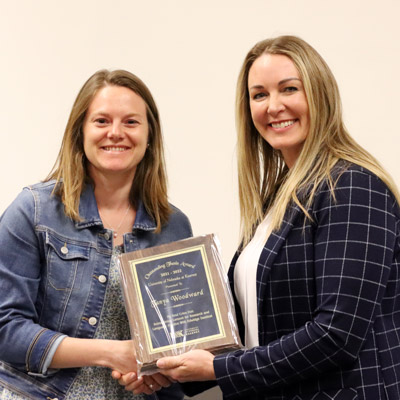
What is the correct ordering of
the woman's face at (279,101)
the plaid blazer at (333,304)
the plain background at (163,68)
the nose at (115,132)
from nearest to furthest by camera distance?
1. the plaid blazer at (333,304)
2. the woman's face at (279,101)
3. the nose at (115,132)
4. the plain background at (163,68)

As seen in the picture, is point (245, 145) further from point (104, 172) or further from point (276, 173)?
point (104, 172)

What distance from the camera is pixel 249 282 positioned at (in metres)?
1.71

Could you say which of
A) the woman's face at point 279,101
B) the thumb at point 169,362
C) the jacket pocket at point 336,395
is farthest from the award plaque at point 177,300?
the woman's face at point 279,101

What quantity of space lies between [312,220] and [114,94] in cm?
71

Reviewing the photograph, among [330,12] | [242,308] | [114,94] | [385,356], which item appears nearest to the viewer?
[385,356]

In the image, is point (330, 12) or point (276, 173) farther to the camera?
point (330, 12)

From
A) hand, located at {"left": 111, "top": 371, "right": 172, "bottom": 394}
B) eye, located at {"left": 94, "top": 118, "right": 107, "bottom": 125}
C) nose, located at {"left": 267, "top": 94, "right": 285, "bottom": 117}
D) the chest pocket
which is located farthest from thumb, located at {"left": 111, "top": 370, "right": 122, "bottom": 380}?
nose, located at {"left": 267, "top": 94, "right": 285, "bottom": 117}

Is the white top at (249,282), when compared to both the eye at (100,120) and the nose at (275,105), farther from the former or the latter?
the eye at (100,120)

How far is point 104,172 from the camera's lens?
1.94m

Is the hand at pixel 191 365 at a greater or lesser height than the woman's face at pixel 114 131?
lesser

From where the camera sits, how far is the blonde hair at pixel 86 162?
1.89 meters

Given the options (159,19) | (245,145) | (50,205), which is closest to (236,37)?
(159,19)

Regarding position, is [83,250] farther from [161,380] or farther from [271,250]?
[271,250]

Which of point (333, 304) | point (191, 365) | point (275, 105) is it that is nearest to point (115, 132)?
point (275, 105)
